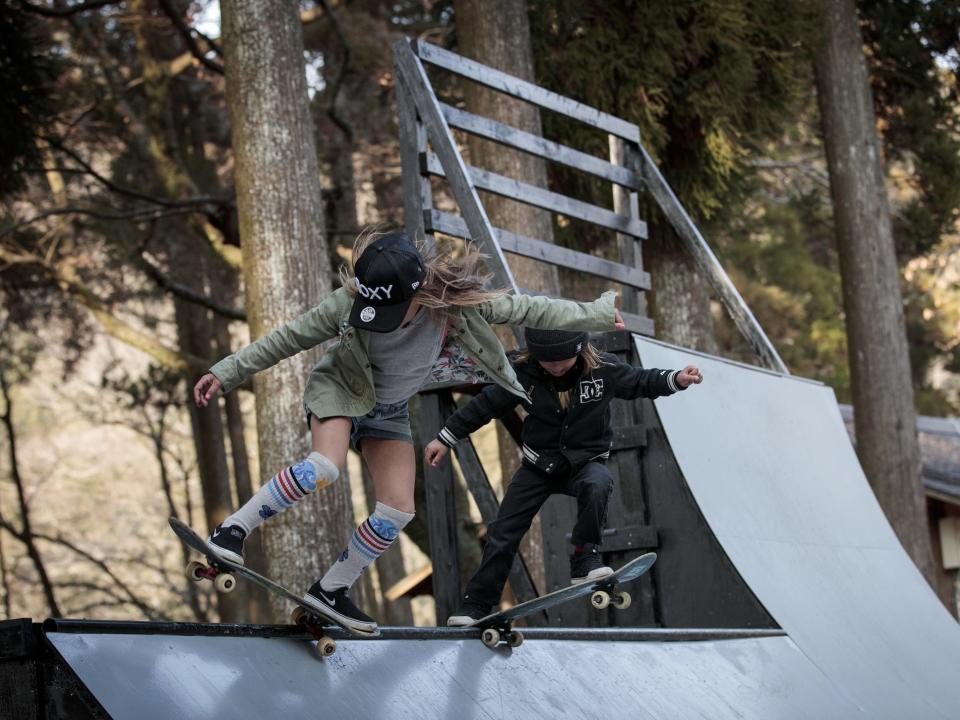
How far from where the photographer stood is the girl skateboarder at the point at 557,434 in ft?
17.6

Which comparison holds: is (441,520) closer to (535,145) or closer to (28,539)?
(535,145)

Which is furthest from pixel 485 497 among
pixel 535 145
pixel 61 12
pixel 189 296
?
pixel 61 12

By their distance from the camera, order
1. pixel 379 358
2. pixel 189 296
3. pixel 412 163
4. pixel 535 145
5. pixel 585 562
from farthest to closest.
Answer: pixel 189 296 → pixel 535 145 → pixel 412 163 → pixel 585 562 → pixel 379 358

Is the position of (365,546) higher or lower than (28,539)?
higher

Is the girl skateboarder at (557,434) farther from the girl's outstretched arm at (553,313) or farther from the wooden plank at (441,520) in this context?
the wooden plank at (441,520)

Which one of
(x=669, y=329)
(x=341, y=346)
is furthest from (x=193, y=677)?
(x=669, y=329)

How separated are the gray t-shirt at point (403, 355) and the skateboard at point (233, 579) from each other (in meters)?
1.02

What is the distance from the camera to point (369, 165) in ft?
56.3

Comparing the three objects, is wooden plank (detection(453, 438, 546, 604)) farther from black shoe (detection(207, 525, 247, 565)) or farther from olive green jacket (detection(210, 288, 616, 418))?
black shoe (detection(207, 525, 247, 565))

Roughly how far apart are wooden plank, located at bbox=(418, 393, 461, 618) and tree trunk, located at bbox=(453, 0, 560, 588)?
3.32 meters

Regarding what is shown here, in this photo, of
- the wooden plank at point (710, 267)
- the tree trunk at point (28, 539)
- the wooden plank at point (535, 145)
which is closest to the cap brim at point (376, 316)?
the wooden plank at point (535, 145)

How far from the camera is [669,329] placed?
12805mm

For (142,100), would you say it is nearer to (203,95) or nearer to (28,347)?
(203,95)

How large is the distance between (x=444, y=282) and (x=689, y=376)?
3.84 ft
